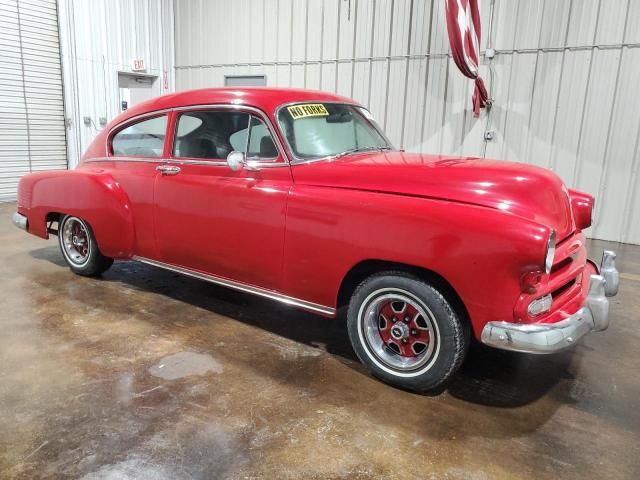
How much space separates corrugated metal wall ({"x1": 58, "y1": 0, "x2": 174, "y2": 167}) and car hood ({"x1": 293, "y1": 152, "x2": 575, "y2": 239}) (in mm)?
8450

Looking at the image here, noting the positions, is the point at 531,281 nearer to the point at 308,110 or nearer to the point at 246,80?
the point at 308,110

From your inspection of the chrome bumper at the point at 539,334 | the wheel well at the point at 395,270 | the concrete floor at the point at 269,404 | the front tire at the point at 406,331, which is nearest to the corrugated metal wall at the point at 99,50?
the concrete floor at the point at 269,404

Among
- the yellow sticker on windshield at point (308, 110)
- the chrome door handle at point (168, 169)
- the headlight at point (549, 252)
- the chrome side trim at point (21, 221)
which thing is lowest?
the chrome side trim at point (21, 221)

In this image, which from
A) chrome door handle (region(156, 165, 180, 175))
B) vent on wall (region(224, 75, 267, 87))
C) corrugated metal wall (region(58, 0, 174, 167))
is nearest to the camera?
chrome door handle (region(156, 165, 180, 175))

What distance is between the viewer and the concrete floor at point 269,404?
7.13ft

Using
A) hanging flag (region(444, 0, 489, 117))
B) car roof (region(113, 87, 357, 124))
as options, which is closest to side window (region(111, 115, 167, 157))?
car roof (region(113, 87, 357, 124))

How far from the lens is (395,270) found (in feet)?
9.15

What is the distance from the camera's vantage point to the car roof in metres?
3.39

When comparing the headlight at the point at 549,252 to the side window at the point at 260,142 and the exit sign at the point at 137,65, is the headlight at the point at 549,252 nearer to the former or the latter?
the side window at the point at 260,142

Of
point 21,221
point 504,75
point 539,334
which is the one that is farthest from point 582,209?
point 21,221

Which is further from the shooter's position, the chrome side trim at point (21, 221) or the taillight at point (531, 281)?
the chrome side trim at point (21, 221)

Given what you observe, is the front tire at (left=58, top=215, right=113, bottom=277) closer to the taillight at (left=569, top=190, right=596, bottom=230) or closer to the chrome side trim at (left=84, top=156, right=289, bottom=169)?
the chrome side trim at (left=84, top=156, right=289, bottom=169)

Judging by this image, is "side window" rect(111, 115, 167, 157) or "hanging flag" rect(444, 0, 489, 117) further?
"hanging flag" rect(444, 0, 489, 117)

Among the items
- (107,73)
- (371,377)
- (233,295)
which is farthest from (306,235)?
(107,73)
